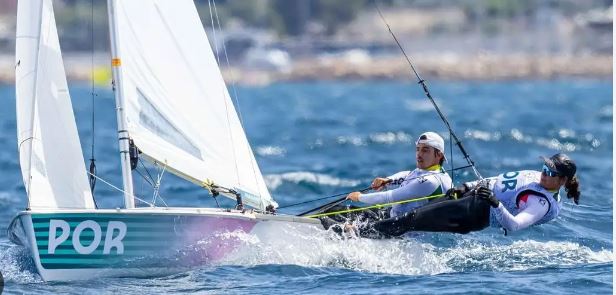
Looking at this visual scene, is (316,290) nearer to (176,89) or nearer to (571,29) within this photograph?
(176,89)

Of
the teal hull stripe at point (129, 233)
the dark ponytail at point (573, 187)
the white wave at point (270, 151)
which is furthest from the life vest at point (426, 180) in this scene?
the white wave at point (270, 151)

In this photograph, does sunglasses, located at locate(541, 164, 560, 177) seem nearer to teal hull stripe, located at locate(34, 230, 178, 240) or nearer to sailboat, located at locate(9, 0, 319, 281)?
sailboat, located at locate(9, 0, 319, 281)

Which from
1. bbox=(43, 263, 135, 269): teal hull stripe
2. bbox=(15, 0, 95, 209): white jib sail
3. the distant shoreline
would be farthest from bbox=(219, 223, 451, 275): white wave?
the distant shoreline

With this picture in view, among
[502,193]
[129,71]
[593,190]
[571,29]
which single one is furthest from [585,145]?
[571,29]

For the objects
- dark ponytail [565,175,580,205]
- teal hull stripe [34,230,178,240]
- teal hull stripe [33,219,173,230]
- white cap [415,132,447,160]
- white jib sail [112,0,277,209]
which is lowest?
teal hull stripe [34,230,178,240]

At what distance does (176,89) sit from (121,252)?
143 centimetres

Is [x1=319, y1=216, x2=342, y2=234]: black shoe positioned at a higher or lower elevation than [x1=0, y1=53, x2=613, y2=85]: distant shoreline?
lower

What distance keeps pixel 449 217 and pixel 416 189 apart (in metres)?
0.35

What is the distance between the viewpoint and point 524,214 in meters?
9.48

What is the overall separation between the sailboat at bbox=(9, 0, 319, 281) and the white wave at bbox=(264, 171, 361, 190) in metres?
6.48

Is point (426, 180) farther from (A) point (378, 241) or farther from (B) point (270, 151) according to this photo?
(B) point (270, 151)

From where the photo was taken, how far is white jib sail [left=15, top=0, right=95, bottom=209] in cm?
888

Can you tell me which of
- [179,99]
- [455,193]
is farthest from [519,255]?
[179,99]

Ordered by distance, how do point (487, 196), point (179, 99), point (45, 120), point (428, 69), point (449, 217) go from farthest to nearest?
1. point (428, 69)
2. point (179, 99)
3. point (449, 217)
4. point (487, 196)
5. point (45, 120)
